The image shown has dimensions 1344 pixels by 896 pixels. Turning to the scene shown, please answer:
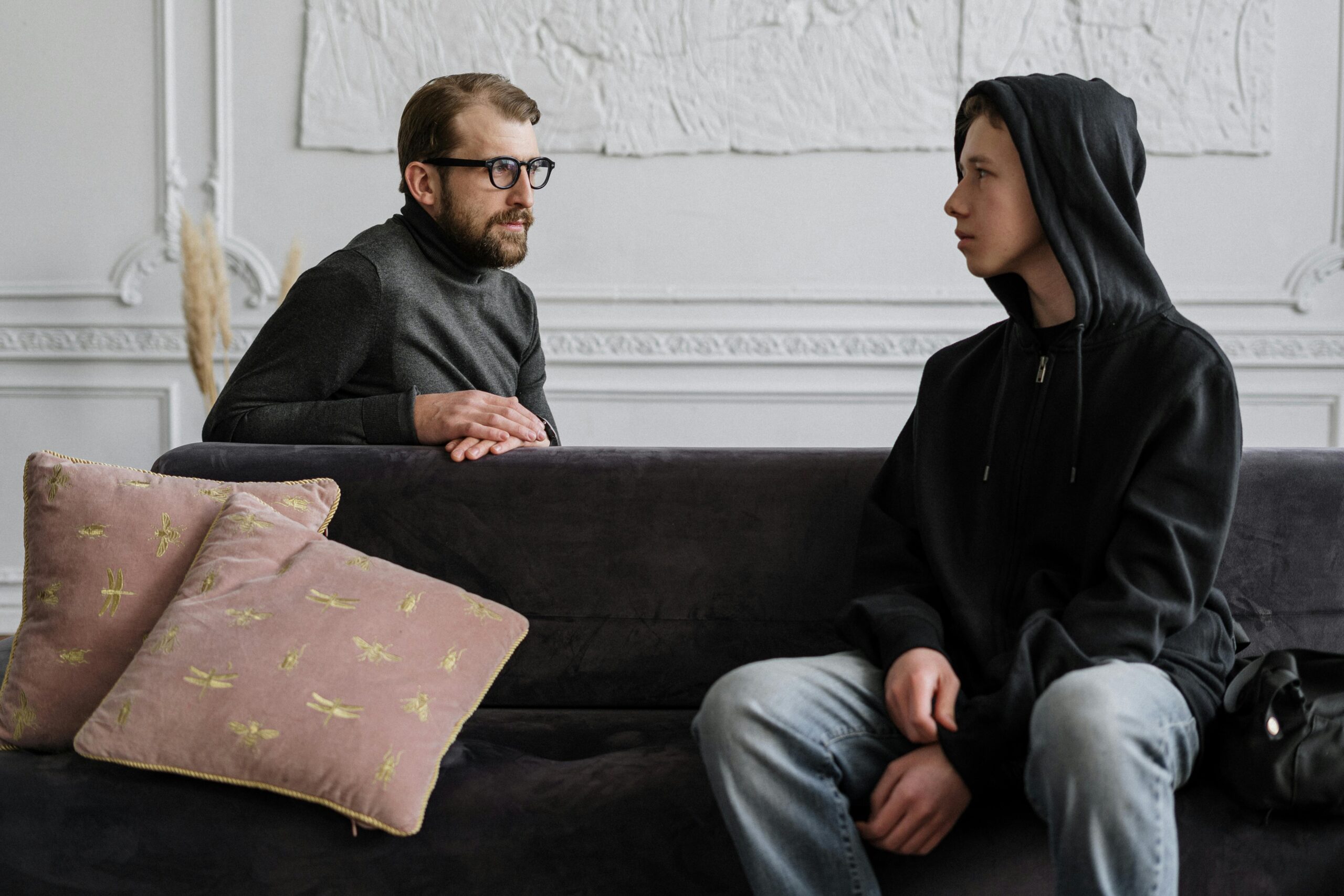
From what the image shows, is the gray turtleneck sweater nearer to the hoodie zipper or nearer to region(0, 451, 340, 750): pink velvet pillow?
region(0, 451, 340, 750): pink velvet pillow

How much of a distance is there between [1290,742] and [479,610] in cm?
102

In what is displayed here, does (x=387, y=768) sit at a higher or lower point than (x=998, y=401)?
lower

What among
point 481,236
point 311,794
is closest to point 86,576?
point 311,794

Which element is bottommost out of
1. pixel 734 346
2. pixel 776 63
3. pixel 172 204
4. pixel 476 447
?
pixel 734 346

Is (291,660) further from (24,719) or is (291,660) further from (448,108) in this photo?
(448,108)

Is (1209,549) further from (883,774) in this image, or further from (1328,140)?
(1328,140)

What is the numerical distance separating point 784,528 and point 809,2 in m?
2.35

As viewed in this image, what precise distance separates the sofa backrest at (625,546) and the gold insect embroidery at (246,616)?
312 mm

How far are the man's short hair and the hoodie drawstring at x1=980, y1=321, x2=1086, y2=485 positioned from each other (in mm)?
1121

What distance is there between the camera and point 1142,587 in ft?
4.13

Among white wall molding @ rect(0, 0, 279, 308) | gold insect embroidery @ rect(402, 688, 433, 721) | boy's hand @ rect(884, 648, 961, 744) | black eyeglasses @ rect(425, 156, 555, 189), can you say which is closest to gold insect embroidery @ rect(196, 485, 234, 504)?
gold insect embroidery @ rect(402, 688, 433, 721)

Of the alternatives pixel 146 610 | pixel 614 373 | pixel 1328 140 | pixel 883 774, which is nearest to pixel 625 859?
pixel 883 774

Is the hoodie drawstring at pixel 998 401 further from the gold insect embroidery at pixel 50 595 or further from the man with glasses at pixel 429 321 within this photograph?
the gold insect embroidery at pixel 50 595

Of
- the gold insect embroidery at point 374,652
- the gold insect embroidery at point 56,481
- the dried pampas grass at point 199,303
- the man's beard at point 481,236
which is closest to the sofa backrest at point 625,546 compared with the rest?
the gold insect embroidery at point 56,481
